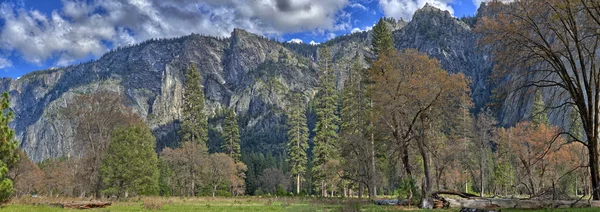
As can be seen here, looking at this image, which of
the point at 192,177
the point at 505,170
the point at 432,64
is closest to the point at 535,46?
the point at 432,64

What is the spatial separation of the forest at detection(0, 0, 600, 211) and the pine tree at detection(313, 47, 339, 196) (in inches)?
6.3

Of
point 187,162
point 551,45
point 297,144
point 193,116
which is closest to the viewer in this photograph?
point 551,45

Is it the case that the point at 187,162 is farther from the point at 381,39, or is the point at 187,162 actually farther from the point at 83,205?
the point at 83,205

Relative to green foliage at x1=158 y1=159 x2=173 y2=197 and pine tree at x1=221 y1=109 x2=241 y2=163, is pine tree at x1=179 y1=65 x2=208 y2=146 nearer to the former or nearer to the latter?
pine tree at x1=221 y1=109 x2=241 y2=163

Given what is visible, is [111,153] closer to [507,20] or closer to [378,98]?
[378,98]

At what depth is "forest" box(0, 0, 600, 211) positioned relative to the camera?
18422mm

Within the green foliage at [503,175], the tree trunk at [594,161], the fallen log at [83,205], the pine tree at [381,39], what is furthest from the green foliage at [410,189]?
the green foliage at [503,175]

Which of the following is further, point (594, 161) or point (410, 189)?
point (410, 189)

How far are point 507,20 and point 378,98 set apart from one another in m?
12.8

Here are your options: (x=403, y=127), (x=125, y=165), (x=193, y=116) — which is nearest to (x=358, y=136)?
(x=403, y=127)

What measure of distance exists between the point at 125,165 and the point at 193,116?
20433mm

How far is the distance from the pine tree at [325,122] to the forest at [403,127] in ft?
0.53

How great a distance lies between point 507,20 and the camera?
18.8 metres

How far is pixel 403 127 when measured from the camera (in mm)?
31203
